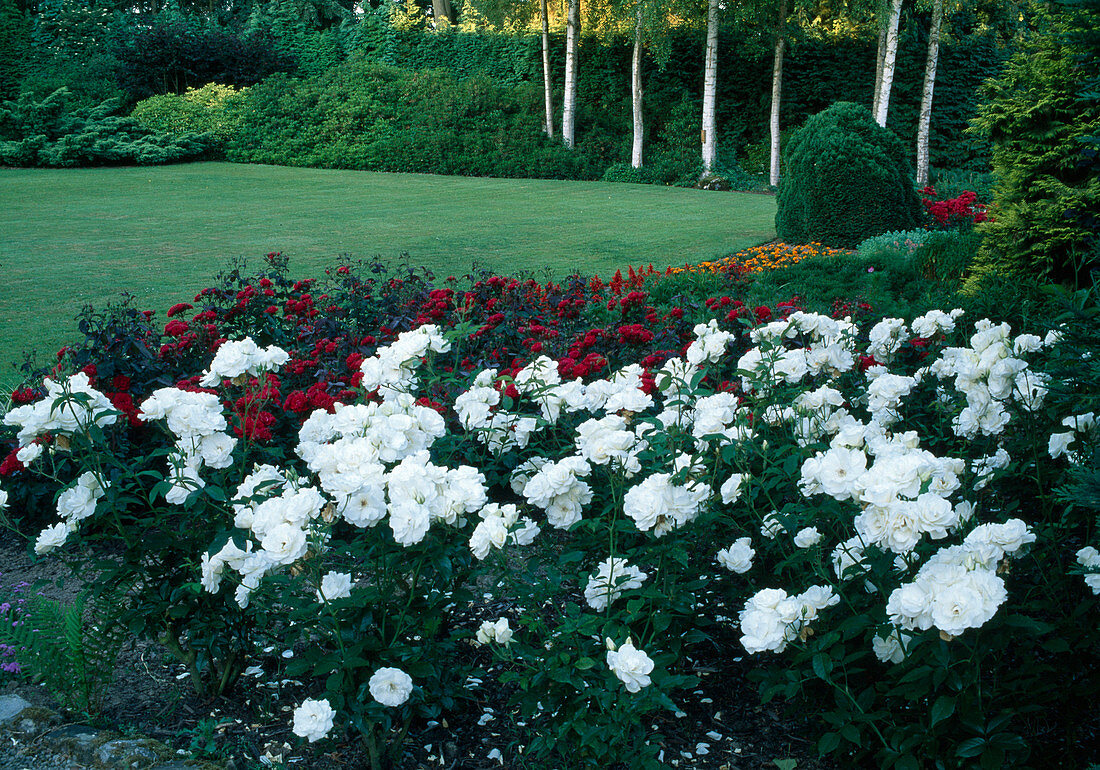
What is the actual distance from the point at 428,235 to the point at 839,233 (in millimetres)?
4896

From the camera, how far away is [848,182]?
27.5 feet

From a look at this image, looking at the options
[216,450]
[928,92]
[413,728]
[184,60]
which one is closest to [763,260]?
[413,728]

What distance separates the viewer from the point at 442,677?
2016 millimetres

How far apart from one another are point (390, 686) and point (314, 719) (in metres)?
0.16

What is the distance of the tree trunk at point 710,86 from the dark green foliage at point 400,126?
254 cm

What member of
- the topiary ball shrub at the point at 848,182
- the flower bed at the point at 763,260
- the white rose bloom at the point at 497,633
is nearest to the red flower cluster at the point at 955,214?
the topiary ball shrub at the point at 848,182

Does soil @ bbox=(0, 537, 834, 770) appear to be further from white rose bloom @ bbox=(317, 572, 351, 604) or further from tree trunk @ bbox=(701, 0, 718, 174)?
tree trunk @ bbox=(701, 0, 718, 174)

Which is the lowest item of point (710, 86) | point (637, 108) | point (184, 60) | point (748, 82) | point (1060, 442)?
point (1060, 442)

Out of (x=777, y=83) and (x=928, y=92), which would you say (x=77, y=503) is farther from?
(x=777, y=83)

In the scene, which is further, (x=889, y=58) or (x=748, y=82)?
(x=748, y=82)

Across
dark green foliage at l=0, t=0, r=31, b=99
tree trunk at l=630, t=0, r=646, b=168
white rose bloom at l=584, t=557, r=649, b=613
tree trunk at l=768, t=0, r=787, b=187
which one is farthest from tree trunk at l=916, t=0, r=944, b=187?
dark green foliage at l=0, t=0, r=31, b=99

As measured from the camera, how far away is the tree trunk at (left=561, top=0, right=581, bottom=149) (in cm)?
1784

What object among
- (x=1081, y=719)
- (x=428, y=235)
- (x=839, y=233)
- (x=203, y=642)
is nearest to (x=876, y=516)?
(x=1081, y=719)

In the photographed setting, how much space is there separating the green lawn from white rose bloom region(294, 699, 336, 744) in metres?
4.23
